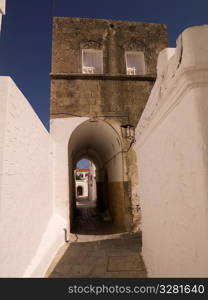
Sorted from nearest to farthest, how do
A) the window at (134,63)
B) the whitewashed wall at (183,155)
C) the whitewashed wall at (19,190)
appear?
1. the whitewashed wall at (183,155)
2. the whitewashed wall at (19,190)
3. the window at (134,63)

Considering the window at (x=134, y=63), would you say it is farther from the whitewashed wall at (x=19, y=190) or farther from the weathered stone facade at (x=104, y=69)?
the whitewashed wall at (x=19, y=190)

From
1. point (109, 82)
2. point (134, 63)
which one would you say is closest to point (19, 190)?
point (109, 82)

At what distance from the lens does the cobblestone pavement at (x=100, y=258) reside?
158 inches

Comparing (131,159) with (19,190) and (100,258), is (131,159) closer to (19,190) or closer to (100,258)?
(100,258)

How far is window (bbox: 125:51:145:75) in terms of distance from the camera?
8750 mm

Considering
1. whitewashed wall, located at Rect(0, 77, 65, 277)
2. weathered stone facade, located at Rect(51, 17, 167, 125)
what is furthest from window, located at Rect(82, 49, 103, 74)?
whitewashed wall, located at Rect(0, 77, 65, 277)

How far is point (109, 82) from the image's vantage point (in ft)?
26.6

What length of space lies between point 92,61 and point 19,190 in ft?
24.4

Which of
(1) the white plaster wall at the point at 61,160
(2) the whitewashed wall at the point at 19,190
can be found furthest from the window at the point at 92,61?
(2) the whitewashed wall at the point at 19,190

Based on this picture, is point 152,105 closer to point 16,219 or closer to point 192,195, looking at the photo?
point 192,195

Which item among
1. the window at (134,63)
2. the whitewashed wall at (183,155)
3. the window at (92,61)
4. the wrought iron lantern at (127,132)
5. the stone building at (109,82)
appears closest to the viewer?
the whitewashed wall at (183,155)

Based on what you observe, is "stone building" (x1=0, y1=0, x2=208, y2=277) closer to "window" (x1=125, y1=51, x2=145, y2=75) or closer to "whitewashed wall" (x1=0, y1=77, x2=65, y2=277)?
"whitewashed wall" (x1=0, y1=77, x2=65, y2=277)

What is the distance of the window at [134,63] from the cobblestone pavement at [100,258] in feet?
23.5

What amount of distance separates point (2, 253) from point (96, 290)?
4.28 feet
